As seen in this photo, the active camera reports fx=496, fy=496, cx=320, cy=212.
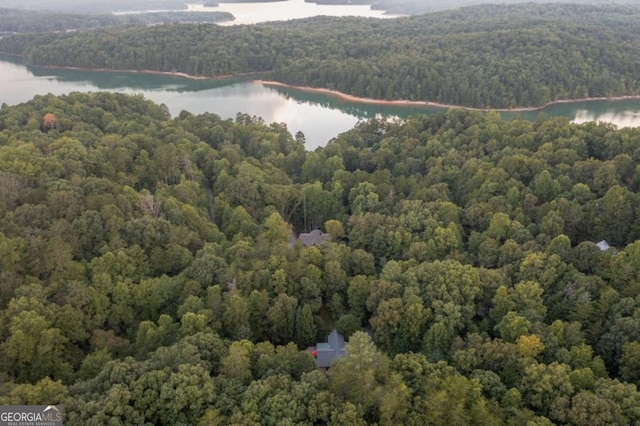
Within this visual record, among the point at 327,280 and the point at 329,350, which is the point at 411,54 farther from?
the point at 329,350

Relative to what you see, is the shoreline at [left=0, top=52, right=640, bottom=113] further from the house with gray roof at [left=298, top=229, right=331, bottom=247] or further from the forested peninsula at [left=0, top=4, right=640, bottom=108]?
the house with gray roof at [left=298, top=229, right=331, bottom=247]

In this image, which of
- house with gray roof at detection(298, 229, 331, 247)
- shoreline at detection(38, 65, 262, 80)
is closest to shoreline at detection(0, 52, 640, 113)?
shoreline at detection(38, 65, 262, 80)

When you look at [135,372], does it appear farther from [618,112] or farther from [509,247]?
[618,112]

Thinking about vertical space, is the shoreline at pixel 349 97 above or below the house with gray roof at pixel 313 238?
above

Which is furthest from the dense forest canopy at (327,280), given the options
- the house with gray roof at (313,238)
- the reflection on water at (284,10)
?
A: the reflection on water at (284,10)

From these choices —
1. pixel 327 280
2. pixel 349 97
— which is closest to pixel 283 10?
pixel 349 97

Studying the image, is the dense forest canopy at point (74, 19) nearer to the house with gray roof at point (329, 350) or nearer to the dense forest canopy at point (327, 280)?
the dense forest canopy at point (327, 280)
